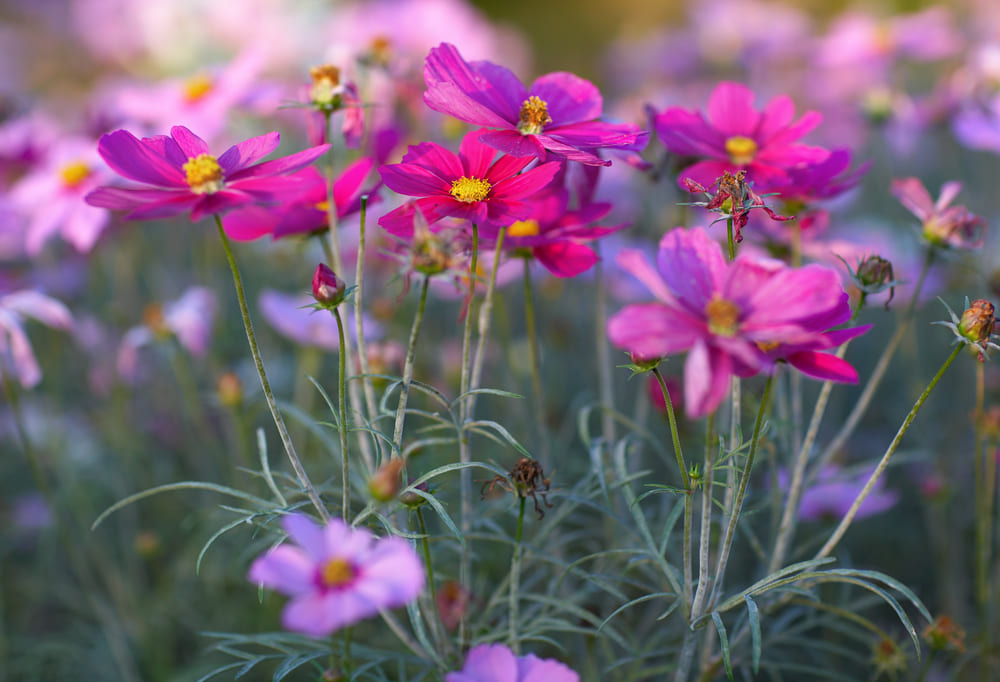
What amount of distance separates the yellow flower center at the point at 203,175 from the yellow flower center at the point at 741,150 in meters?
0.58

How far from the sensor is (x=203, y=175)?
70 centimetres

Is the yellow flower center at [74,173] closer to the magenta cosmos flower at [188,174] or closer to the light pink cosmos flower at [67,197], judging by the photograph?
the light pink cosmos flower at [67,197]

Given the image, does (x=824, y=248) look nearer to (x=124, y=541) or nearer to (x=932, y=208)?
(x=932, y=208)

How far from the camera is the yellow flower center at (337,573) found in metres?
0.54

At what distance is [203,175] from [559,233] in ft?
1.25

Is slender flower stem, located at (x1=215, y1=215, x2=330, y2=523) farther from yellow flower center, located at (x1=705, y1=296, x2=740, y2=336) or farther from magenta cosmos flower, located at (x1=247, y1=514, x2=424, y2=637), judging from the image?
yellow flower center, located at (x1=705, y1=296, x2=740, y2=336)

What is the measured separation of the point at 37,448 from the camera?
5.74ft

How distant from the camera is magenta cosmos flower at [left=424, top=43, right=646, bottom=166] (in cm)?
71

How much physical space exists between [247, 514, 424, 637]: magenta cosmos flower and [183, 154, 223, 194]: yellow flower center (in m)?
0.34

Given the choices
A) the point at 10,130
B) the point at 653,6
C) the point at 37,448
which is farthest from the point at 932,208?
the point at 653,6

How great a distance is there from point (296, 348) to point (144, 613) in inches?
38.9

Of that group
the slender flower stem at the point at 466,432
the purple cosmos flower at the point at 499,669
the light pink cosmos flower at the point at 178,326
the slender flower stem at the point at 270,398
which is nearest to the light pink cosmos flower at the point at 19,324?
the light pink cosmos flower at the point at 178,326

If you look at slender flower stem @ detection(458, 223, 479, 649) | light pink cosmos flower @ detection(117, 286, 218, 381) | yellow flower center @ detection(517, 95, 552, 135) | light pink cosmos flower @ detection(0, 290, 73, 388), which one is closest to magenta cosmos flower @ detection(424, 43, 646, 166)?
yellow flower center @ detection(517, 95, 552, 135)

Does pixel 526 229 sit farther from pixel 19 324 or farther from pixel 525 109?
pixel 19 324
